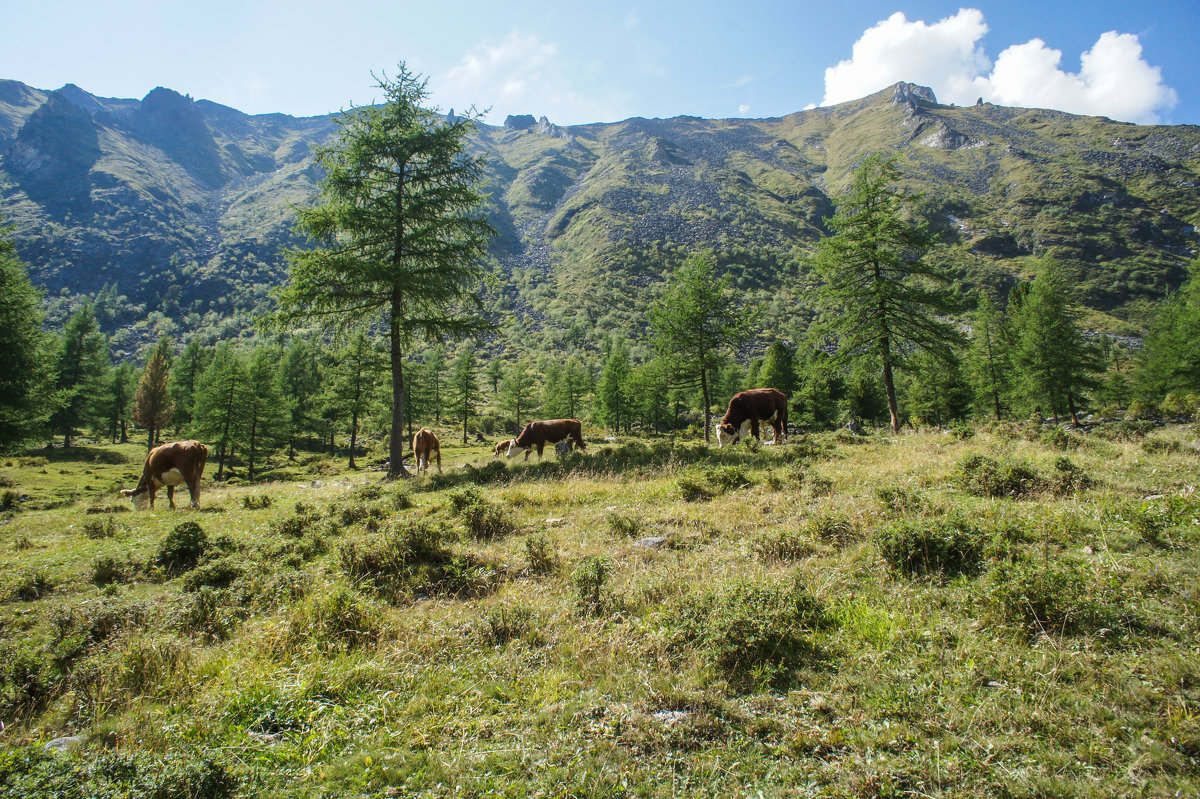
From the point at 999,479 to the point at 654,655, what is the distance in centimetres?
675

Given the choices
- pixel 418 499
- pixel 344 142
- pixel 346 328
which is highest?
pixel 344 142

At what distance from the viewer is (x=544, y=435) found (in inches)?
899

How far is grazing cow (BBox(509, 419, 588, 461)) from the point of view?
74.2ft

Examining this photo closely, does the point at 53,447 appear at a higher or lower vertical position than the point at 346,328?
lower

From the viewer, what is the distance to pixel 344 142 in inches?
711

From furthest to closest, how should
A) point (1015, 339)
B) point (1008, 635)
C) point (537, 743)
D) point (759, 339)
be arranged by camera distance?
point (759, 339) → point (1015, 339) → point (1008, 635) → point (537, 743)

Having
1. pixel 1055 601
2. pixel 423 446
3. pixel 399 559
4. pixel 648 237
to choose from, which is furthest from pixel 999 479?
pixel 648 237

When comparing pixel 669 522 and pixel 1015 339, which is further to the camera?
pixel 1015 339

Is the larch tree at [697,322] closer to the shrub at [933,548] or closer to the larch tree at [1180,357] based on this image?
the shrub at [933,548]

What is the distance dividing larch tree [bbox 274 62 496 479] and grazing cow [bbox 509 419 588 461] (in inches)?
236

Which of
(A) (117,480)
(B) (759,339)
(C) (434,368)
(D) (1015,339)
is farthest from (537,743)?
(B) (759,339)

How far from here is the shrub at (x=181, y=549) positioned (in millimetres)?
7066

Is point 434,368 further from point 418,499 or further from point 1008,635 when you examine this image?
point 1008,635

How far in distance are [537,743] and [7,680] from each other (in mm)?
4452
